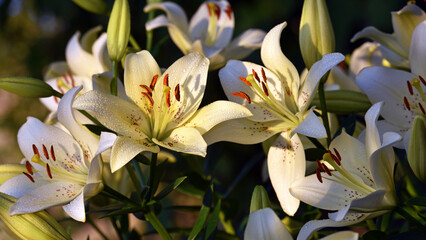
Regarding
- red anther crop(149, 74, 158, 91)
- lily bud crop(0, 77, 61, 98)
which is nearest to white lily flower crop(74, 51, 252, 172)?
red anther crop(149, 74, 158, 91)

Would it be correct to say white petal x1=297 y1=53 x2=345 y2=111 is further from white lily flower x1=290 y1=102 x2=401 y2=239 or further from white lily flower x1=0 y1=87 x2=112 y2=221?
white lily flower x1=0 y1=87 x2=112 y2=221

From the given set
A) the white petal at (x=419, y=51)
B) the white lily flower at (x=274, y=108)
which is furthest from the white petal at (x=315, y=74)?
the white petal at (x=419, y=51)

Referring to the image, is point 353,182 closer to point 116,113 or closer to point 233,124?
point 233,124

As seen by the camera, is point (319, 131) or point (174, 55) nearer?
point (319, 131)

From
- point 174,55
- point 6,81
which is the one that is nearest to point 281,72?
point 6,81

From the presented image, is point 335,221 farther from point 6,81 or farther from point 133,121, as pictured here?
point 6,81

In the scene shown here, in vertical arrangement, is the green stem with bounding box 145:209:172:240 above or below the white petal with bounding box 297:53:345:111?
below
